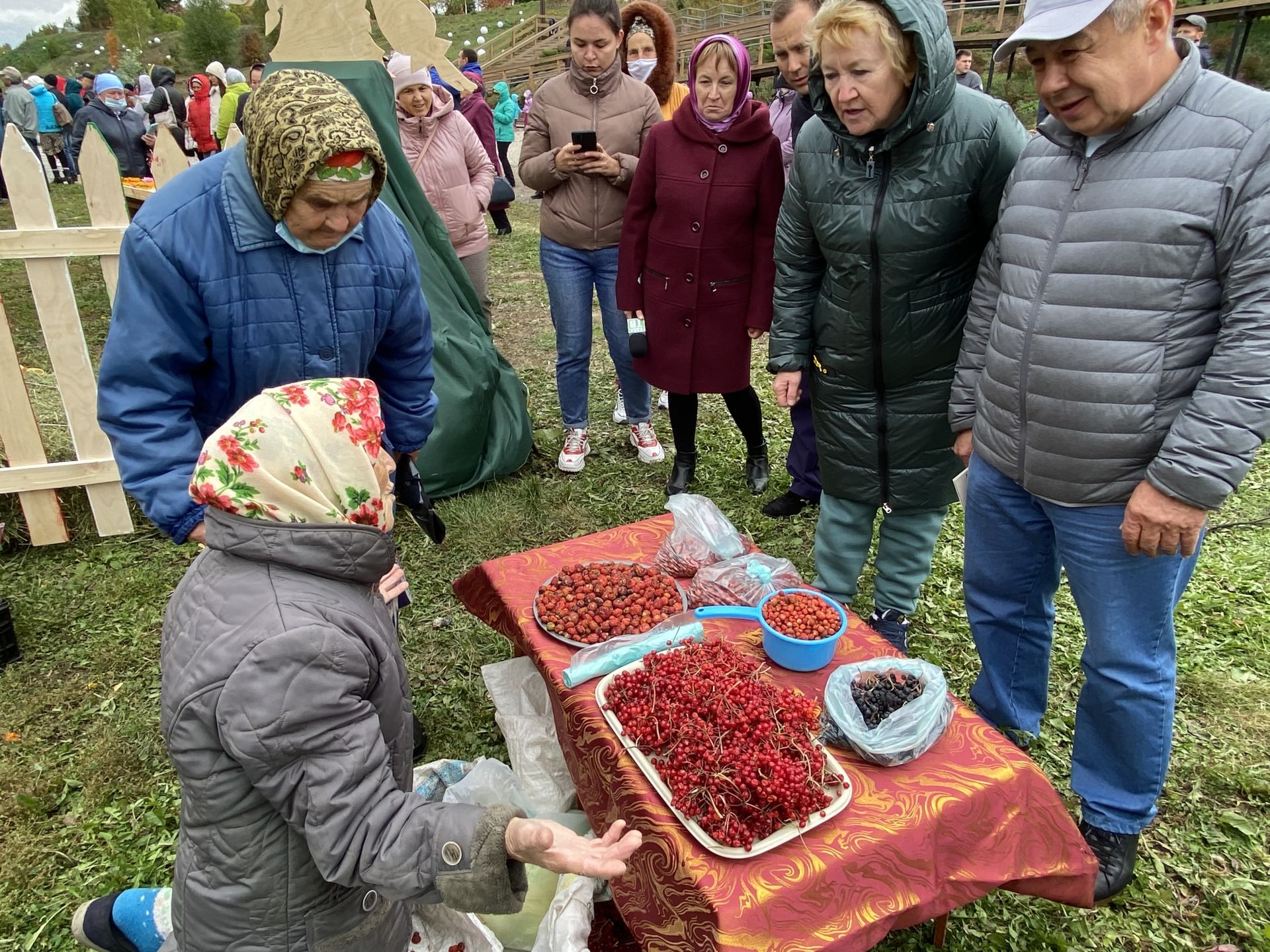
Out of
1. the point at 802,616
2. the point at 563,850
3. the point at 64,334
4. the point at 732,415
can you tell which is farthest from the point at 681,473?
the point at 563,850

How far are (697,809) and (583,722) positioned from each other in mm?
374

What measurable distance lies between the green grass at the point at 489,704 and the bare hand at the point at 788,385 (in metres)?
1.08

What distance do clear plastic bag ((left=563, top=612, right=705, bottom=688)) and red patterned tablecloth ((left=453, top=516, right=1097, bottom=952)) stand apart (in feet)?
0.10

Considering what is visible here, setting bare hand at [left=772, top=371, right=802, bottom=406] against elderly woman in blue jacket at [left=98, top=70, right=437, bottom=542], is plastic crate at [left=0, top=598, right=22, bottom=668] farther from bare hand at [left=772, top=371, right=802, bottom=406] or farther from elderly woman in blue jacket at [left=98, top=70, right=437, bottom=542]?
bare hand at [left=772, top=371, right=802, bottom=406]

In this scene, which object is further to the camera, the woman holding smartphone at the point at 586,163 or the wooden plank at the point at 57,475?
the woman holding smartphone at the point at 586,163

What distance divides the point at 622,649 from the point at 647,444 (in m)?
2.66

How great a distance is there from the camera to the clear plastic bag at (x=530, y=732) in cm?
223

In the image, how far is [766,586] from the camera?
2.19 meters

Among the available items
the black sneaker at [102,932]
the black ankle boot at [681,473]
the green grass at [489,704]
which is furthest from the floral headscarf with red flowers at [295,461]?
the black ankle boot at [681,473]

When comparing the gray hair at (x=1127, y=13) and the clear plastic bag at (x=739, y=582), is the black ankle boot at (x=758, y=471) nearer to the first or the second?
the clear plastic bag at (x=739, y=582)

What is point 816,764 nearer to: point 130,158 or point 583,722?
point 583,722

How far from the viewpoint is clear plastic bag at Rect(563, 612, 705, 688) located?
187 centimetres

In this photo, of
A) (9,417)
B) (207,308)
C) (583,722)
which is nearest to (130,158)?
(9,417)

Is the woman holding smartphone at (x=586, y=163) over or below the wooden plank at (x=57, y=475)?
over
